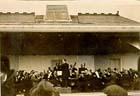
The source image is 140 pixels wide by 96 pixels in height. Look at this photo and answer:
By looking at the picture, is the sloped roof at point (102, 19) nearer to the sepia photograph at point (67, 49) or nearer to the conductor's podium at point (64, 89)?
the sepia photograph at point (67, 49)

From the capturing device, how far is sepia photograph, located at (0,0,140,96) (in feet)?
5.99

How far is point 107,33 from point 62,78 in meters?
0.37

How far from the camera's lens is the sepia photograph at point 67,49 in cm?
183

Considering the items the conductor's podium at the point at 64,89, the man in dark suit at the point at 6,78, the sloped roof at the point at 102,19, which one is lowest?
the conductor's podium at the point at 64,89

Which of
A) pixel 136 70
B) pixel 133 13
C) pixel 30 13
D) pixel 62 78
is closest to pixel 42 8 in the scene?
pixel 30 13

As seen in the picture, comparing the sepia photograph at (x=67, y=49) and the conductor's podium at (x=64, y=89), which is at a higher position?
the sepia photograph at (x=67, y=49)

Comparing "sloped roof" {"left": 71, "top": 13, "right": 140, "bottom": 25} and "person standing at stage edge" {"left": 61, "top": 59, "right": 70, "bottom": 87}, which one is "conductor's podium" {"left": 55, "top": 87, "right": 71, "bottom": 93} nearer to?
"person standing at stage edge" {"left": 61, "top": 59, "right": 70, "bottom": 87}

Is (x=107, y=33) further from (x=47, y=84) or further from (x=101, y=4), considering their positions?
(x=47, y=84)

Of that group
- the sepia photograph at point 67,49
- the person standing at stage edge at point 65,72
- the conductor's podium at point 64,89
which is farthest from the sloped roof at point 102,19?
the conductor's podium at point 64,89

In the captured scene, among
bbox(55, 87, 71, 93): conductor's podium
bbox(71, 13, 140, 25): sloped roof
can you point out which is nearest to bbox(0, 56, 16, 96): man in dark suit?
bbox(55, 87, 71, 93): conductor's podium

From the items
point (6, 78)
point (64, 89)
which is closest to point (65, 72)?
point (64, 89)

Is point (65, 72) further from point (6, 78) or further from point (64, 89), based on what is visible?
point (6, 78)

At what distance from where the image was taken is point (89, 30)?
184 centimetres

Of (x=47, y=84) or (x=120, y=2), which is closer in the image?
(x=47, y=84)
